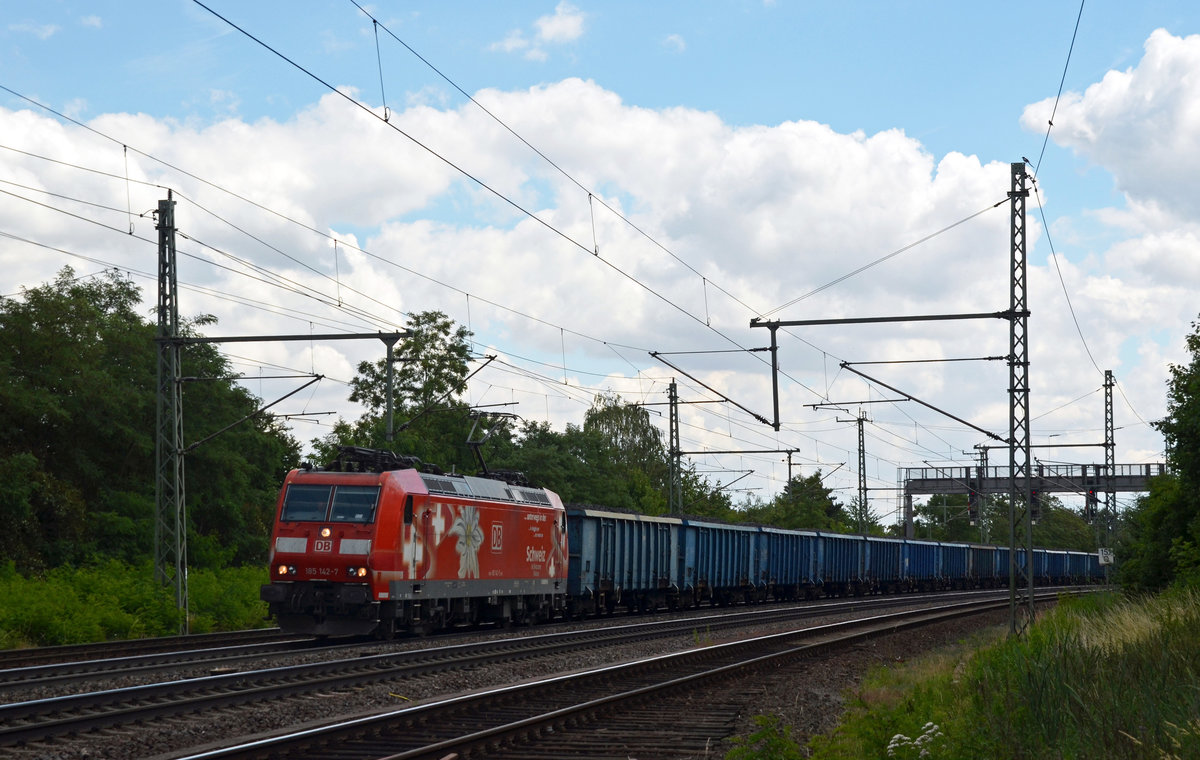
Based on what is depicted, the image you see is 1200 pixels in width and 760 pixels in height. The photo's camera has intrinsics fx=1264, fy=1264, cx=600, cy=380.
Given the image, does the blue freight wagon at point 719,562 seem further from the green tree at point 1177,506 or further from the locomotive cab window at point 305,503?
the locomotive cab window at point 305,503

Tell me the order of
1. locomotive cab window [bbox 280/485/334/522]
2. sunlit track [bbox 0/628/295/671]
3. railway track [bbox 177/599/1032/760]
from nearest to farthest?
railway track [bbox 177/599/1032/760] → sunlit track [bbox 0/628/295/671] → locomotive cab window [bbox 280/485/334/522]

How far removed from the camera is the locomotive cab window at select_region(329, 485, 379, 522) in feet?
72.7

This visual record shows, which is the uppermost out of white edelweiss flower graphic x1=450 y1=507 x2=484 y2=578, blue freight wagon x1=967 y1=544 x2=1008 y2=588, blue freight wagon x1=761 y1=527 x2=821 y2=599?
white edelweiss flower graphic x1=450 y1=507 x2=484 y2=578

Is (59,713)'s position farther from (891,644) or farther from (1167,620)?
(891,644)

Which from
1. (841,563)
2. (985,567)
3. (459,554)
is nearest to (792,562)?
(841,563)

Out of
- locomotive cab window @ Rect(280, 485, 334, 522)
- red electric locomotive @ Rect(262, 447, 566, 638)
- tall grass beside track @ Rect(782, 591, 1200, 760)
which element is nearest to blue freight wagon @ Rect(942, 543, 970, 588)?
red electric locomotive @ Rect(262, 447, 566, 638)

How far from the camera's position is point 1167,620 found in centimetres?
1361

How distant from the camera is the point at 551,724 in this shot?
12.3 m

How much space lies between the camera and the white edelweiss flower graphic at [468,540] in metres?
24.7

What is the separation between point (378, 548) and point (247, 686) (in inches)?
281

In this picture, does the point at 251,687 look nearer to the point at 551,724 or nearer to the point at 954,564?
the point at 551,724

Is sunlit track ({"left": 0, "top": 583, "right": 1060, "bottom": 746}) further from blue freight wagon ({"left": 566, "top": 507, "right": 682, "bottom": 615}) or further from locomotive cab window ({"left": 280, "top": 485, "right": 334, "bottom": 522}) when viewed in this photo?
blue freight wagon ({"left": 566, "top": 507, "right": 682, "bottom": 615})

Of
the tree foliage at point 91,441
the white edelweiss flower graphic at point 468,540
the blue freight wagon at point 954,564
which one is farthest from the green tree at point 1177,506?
the blue freight wagon at point 954,564

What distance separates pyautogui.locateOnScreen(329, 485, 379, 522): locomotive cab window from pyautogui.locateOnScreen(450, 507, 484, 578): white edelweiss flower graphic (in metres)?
2.48
